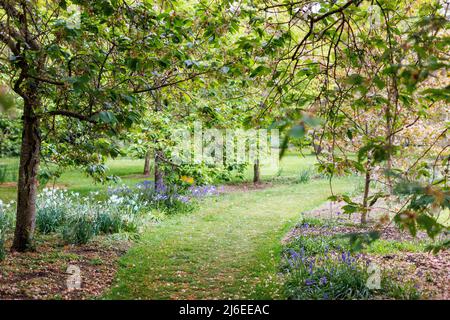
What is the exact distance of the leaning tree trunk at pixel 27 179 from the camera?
5576 millimetres

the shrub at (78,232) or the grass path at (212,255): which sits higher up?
the shrub at (78,232)

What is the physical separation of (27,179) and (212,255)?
304 cm

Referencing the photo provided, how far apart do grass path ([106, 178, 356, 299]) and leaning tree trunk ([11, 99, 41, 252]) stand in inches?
58.7

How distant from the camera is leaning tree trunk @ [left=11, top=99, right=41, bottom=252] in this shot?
5576 millimetres

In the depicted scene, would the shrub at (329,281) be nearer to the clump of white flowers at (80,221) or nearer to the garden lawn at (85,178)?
the clump of white flowers at (80,221)

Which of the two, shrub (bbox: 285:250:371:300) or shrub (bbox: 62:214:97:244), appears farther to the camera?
shrub (bbox: 62:214:97:244)

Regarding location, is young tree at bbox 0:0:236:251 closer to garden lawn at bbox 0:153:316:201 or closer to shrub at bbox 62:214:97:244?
shrub at bbox 62:214:97:244

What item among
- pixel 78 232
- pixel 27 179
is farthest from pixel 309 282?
pixel 27 179

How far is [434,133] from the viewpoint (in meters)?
7.25

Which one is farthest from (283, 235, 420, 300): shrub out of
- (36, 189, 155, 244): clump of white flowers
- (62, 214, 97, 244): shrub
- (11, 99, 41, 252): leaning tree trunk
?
(11, 99, 41, 252): leaning tree trunk

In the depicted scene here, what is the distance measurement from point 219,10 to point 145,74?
1.22 m

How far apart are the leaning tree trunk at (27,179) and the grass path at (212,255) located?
4.89 ft

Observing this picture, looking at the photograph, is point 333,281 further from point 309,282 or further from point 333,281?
point 309,282

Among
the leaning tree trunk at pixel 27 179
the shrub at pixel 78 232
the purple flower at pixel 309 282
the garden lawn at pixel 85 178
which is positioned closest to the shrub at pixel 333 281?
the purple flower at pixel 309 282
